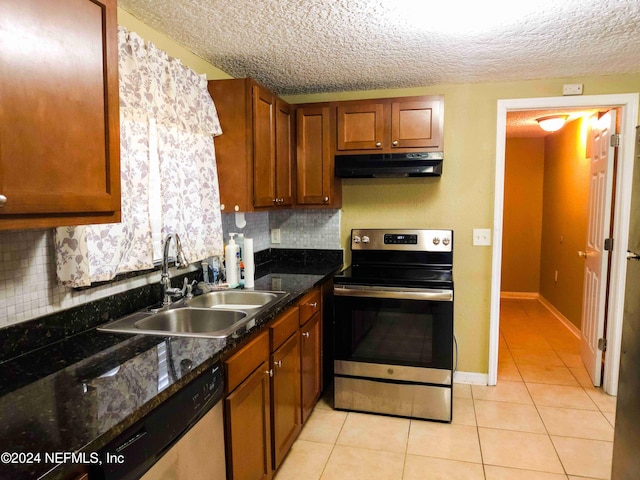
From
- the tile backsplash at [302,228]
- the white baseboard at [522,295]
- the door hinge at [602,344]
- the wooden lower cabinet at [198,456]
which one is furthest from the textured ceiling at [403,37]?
the white baseboard at [522,295]

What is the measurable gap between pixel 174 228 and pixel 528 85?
99.1 inches

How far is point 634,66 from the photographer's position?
8.86 ft

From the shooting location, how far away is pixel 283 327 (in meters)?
2.07

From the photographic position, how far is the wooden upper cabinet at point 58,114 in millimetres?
1025

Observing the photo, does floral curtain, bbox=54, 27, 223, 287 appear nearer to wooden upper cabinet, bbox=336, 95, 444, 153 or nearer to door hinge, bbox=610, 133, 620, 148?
wooden upper cabinet, bbox=336, 95, 444, 153

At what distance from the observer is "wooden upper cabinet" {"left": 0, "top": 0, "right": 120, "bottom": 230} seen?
3.36ft

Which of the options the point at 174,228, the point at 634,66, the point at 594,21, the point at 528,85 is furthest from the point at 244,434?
the point at 634,66

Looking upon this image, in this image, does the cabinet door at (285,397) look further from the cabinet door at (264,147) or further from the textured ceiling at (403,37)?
the textured ceiling at (403,37)

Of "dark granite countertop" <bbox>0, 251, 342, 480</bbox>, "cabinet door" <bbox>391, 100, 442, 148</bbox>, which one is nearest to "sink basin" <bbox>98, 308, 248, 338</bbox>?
"dark granite countertop" <bbox>0, 251, 342, 480</bbox>

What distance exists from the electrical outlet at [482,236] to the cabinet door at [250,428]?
1.94 metres

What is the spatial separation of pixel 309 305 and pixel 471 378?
1.55 metres

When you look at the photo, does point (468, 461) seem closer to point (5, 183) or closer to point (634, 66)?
point (5, 183)

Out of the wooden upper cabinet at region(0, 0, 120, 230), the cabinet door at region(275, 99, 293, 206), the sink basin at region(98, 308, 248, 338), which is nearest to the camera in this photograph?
the wooden upper cabinet at region(0, 0, 120, 230)

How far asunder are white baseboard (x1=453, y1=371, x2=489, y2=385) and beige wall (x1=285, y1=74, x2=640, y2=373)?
Answer: 33 millimetres
